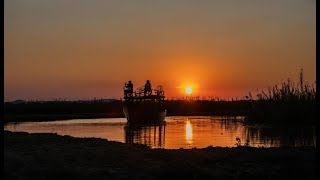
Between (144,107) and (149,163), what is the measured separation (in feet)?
162

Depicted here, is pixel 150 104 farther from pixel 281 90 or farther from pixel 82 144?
pixel 82 144

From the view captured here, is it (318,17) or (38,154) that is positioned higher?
(318,17)

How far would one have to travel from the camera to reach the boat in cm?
6022

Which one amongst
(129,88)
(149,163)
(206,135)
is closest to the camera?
(149,163)

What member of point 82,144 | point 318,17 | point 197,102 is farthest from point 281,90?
point 197,102

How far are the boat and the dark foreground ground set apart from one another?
140 feet

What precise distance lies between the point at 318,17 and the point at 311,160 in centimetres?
940

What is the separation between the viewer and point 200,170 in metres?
12.4

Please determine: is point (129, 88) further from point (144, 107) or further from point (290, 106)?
point (290, 106)

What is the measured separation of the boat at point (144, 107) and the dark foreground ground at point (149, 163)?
140ft

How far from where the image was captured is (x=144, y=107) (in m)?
62.8

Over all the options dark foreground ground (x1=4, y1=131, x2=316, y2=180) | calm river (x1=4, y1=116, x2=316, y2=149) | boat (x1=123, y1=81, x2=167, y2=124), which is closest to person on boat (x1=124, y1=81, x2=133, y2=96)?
boat (x1=123, y1=81, x2=167, y2=124)

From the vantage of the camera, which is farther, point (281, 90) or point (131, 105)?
point (131, 105)

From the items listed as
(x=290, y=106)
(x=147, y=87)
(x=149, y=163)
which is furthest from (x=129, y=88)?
(x=149, y=163)
